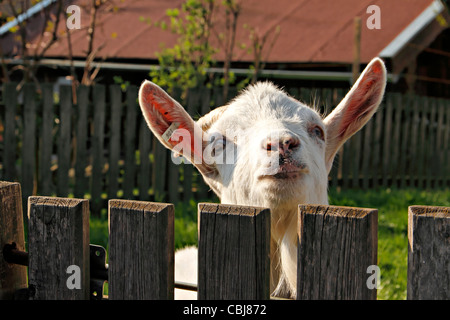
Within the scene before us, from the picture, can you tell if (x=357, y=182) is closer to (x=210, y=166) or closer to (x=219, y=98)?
(x=219, y=98)

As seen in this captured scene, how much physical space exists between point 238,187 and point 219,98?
5718 mm

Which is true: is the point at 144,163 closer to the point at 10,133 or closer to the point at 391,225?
the point at 10,133

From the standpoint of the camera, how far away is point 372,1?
13641 mm

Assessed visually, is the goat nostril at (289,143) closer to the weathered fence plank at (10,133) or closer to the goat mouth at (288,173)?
the goat mouth at (288,173)

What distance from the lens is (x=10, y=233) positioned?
2.24 m

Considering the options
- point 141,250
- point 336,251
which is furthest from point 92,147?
point 336,251

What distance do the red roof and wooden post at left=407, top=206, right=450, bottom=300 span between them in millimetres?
10306

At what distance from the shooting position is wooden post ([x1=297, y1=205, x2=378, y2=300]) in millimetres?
1723

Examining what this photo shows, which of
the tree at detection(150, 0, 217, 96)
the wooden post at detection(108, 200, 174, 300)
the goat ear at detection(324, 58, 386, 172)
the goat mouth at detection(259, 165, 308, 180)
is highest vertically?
the tree at detection(150, 0, 217, 96)

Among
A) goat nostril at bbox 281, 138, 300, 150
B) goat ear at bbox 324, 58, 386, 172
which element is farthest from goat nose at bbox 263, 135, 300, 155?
goat ear at bbox 324, 58, 386, 172

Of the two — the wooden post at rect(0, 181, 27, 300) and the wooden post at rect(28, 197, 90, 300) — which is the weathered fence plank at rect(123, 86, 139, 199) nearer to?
the wooden post at rect(0, 181, 27, 300)

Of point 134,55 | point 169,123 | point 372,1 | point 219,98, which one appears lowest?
point 169,123

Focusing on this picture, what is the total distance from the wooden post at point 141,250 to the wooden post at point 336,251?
47 cm
